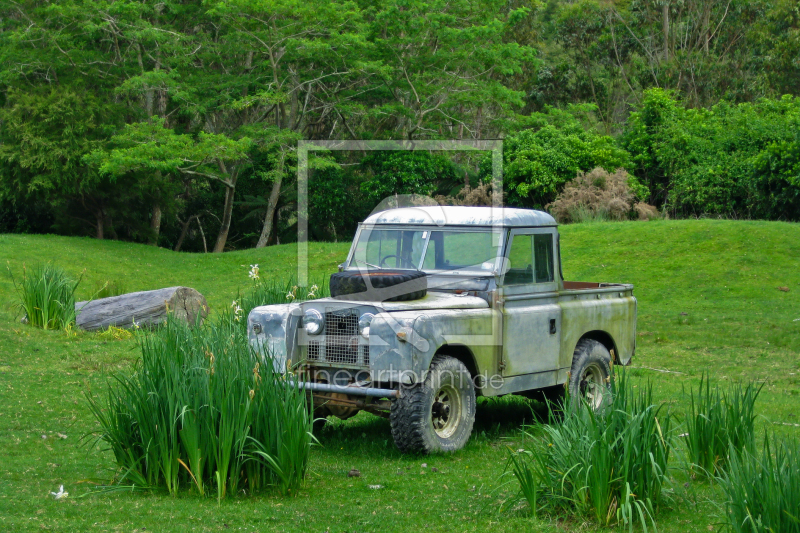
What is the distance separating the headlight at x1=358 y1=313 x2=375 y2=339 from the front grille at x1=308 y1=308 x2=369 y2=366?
0.10 meters

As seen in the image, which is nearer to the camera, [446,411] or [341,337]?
[341,337]

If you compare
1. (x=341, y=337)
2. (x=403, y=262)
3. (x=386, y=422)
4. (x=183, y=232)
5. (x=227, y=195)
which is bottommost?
(x=386, y=422)

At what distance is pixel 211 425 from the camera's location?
5957 millimetres

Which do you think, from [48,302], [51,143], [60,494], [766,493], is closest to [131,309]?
[48,302]

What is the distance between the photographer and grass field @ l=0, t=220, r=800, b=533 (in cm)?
581

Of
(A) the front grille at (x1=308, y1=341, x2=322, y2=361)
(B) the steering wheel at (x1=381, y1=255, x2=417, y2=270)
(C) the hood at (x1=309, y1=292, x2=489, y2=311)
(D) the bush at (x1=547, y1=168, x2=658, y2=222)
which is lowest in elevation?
(A) the front grille at (x1=308, y1=341, x2=322, y2=361)

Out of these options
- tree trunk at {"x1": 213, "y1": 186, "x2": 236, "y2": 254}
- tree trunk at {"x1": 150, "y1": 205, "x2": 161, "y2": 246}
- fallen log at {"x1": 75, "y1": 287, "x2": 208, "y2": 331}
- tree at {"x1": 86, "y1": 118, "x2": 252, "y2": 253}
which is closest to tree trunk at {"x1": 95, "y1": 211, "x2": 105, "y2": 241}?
tree trunk at {"x1": 150, "y1": 205, "x2": 161, "y2": 246}

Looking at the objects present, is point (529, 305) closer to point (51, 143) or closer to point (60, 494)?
point (60, 494)

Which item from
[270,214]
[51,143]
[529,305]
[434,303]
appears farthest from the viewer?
[270,214]

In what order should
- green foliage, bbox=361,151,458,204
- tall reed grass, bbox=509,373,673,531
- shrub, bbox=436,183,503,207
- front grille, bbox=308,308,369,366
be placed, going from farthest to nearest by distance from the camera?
green foliage, bbox=361,151,458,204 → shrub, bbox=436,183,503,207 → front grille, bbox=308,308,369,366 → tall reed grass, bbox=509,373,673,531

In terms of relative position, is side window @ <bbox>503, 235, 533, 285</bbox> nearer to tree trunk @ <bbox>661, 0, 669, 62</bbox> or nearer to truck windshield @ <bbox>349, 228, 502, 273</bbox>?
truck windshield @ <bbox>349, 228, 502, 273</bbox>

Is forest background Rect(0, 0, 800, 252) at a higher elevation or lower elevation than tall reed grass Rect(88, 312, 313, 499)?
higher

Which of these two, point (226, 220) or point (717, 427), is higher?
point (226, 220)

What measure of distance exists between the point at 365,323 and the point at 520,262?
2.05 meters
